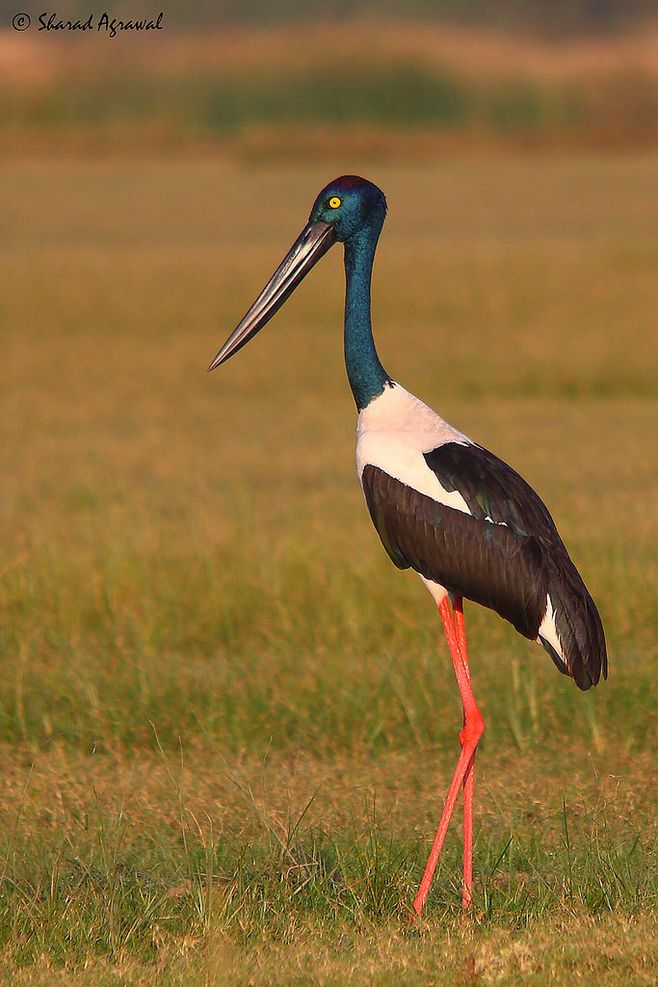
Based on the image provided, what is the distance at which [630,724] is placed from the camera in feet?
22.0

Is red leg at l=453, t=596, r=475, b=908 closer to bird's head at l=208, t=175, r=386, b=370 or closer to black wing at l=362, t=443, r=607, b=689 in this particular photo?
black wing at l=362, t=443, r=607, b=689

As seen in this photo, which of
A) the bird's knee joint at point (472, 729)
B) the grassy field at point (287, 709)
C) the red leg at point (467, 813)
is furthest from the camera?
the bird's knee joint at point (472, 729)

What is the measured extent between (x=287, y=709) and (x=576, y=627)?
1960 mm

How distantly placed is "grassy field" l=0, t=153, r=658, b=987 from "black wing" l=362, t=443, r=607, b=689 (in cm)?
57

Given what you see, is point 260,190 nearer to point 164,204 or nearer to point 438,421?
point 164,204

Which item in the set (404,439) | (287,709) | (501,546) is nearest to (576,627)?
(501,546)

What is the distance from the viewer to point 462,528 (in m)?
5.13

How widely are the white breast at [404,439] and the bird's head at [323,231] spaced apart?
1.46ft

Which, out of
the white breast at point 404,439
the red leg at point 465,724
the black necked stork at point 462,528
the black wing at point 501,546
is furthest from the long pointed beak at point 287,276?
the red leg at point 465,724

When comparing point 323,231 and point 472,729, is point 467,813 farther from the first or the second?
point 323,231

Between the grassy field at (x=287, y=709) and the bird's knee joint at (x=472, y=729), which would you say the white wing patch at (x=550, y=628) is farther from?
the grassy field at (x=287, y=709)

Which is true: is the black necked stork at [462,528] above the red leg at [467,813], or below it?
above

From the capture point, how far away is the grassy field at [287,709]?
4449 millimetres

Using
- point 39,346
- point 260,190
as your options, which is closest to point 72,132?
point 260,190
